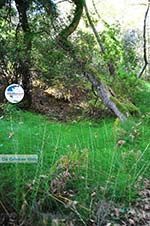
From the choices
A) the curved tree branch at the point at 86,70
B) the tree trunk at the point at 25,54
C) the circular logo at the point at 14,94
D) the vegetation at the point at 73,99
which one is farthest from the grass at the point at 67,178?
the tree trunk at the point at 25,54

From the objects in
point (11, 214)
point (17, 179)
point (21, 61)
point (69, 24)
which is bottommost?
point (11, 214)

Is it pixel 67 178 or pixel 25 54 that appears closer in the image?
pixel 67 178

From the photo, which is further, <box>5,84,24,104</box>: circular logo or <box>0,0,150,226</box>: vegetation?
<box>0,0,150,226</box>: vegetation

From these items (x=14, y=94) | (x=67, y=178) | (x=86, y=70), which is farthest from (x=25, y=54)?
(x=67, y=178)

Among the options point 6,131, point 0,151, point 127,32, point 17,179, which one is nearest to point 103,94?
point 6,131

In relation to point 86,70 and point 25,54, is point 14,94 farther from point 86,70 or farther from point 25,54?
point 86,70

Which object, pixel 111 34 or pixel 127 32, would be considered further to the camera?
A: pixel 127 32

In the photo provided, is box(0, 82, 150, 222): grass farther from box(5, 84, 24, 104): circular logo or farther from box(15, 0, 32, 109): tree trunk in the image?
box(15, 0, 32, 109): tree trunk

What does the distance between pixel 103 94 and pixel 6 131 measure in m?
2.77

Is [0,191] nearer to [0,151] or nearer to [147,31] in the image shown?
[0,151]

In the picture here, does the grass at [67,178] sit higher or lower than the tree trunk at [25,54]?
lower

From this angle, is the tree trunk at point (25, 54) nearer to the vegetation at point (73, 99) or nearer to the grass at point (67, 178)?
the vegetation at point (73, 99)

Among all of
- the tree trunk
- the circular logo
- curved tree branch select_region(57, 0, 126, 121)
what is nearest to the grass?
the circular logo

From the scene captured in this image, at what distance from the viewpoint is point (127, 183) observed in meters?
4.58
